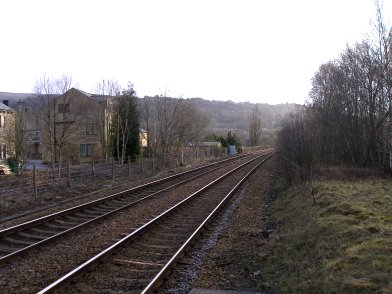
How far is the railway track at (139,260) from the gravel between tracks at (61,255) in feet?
1.36

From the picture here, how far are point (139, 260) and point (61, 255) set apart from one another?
171 cm

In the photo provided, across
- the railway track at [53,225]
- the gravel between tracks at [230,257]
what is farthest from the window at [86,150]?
the gravel between tracks at [230,257]

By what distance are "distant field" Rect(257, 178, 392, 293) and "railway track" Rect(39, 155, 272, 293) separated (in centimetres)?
203

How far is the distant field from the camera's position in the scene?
22.0 feet

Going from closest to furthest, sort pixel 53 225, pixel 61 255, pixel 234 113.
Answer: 1. pixel 61 255
2. pixel 53 225
3. pixel 234 113

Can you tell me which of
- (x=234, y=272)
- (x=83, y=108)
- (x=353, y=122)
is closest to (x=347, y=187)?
(x=234, y=272)

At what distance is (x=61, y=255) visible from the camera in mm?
9383

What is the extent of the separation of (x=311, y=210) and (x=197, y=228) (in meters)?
3.75

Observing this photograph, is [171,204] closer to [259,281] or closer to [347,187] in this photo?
[347,187]

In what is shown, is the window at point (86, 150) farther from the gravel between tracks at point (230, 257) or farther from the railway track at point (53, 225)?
the gravel between tracks at point (230, 257)

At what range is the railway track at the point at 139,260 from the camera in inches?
288

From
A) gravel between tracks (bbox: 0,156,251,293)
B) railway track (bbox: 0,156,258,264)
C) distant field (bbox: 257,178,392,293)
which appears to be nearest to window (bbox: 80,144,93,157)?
railway track (bbox: 0,156,258,264)

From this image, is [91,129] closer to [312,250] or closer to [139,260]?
[139,260]

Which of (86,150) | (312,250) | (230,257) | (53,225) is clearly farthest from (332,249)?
(86,150)
